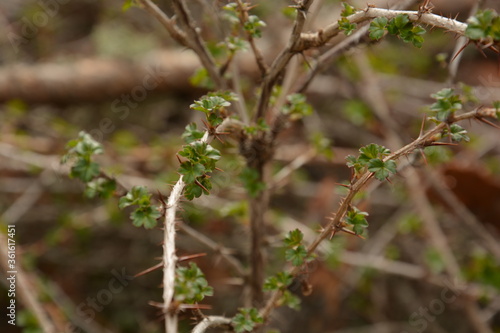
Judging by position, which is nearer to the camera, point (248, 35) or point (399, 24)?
point (399, 24)

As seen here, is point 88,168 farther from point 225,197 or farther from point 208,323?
point 225,197

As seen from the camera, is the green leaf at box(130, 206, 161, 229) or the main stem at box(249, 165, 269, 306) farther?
the main stem at box(249, 165, 269, 306)

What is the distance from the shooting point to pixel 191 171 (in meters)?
1.30

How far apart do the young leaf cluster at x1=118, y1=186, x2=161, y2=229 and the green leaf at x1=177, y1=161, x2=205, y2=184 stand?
0.18 metres

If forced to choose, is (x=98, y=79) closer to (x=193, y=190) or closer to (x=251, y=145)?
(x=251, y=145)

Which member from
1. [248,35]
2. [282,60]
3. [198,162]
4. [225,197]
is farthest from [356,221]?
[225,197]

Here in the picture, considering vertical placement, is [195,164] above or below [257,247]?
above

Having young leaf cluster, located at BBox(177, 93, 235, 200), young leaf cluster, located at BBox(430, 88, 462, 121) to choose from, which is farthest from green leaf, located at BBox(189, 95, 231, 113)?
young leaf cluster, located at BBox(430, 88, 462, 121)

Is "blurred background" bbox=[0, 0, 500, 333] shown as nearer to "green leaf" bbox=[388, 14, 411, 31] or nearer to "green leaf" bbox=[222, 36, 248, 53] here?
"green leaf" bbox=[222, 36, 248, 53]

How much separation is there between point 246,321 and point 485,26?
3.34ft

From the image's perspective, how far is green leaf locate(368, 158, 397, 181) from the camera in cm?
131

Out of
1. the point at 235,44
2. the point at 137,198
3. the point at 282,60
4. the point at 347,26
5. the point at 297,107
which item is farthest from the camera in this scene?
the point at 297,107

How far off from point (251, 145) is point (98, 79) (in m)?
2.62

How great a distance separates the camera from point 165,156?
131 inches
